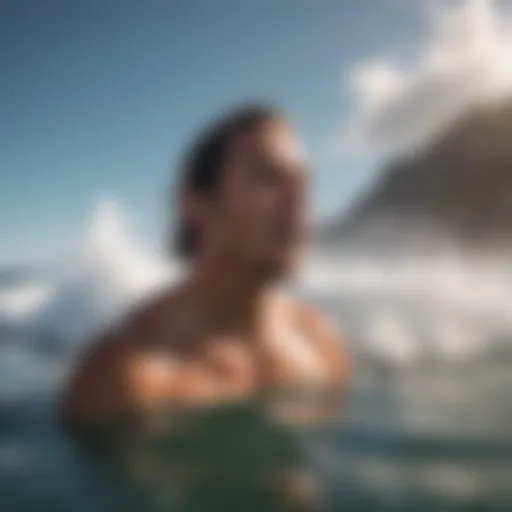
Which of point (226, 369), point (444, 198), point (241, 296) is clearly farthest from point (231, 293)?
point (444, 198)

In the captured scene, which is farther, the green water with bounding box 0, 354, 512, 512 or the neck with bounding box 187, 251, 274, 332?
the neck with bounding box 187, 251, 274, 332

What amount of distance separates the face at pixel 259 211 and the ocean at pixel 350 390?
0.19ft

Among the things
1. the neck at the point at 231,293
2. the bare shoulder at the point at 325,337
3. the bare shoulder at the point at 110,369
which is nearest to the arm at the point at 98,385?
the bare shoulder at the point at 110,369

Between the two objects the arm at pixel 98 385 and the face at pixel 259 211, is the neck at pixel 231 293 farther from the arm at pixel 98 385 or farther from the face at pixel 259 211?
the arm at pixel 98 385

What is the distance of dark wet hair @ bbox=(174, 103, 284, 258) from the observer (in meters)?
1.41

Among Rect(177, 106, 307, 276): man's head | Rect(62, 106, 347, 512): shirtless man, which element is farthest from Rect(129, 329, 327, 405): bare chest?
Rect(177, 106, 307, 276): man's head

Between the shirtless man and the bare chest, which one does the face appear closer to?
the shirtless man

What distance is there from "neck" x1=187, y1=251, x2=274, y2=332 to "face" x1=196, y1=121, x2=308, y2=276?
20 mm

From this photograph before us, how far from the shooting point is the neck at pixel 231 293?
1399 millimetres

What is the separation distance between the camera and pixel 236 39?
4.89 feet

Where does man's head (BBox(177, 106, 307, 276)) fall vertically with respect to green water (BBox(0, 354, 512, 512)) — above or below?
above

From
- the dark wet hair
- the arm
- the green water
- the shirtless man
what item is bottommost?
the green water

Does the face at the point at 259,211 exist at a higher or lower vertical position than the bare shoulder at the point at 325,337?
higher

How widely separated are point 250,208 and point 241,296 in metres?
0.14
